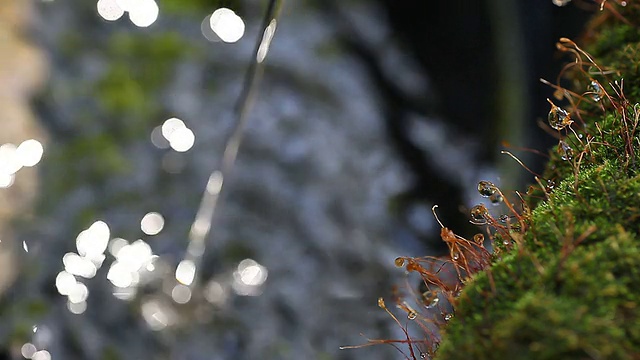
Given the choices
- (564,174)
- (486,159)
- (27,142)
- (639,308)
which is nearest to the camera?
(639,308)

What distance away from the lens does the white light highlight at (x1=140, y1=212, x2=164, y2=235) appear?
3.95 metres

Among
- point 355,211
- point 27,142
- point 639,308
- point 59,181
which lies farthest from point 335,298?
point 639,308

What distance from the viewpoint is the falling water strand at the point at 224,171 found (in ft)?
13.0

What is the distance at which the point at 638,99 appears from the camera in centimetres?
175

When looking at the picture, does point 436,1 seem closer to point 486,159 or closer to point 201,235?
point 486,159

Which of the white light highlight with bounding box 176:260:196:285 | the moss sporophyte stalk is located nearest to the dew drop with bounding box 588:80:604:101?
the moss sporophyte stalk

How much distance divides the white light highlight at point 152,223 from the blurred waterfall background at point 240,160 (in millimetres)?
13

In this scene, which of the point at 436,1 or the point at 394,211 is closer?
the point at 394,211

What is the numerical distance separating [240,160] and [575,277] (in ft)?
10.9

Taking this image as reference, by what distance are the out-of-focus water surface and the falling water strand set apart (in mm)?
47

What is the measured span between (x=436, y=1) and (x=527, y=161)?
1.32 metres

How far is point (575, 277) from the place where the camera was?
1.11 metres

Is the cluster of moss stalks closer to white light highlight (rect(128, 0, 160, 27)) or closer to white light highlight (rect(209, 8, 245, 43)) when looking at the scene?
white light highlight (rect(209, 8, 245, 43))

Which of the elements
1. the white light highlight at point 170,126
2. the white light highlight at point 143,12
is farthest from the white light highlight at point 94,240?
the white light highlight at point 143,12
